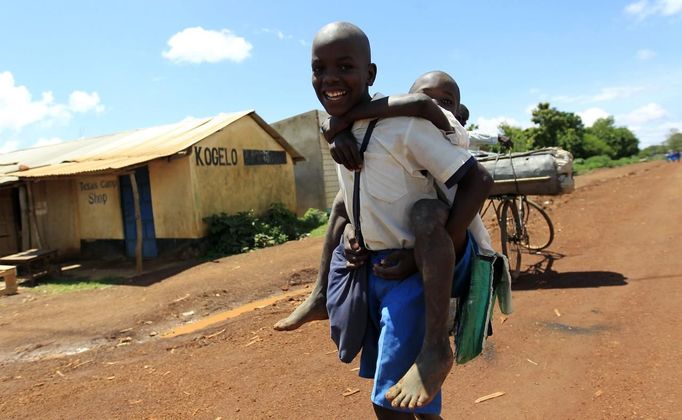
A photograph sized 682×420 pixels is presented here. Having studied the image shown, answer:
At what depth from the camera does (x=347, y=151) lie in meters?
1.46

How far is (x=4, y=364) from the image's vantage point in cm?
479

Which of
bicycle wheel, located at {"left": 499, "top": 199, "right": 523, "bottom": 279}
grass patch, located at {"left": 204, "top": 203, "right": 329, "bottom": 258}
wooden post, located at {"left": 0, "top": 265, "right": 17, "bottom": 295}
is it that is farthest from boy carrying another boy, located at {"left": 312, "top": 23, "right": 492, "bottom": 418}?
grass patch, located at {"left": 204, "top": 203, "right": 329, "bottom": 258}

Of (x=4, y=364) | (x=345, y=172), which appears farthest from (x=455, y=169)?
(x=4, y=364)

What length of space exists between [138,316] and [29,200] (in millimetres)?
7978

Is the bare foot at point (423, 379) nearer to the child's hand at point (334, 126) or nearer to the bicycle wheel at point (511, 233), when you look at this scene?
the child's hand at point (334, 126)

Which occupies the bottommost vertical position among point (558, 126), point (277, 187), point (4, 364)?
point (4, 364)

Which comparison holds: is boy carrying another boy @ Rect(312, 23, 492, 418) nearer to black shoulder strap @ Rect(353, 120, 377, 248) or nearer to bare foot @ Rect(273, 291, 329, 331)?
black shoulder strap @ Rect(353, 120, 377, 248)

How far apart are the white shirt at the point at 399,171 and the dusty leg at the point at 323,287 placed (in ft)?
0.98

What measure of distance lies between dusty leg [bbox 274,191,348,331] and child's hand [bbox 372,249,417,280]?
1.24 ft

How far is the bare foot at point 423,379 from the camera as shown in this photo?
4.14ft

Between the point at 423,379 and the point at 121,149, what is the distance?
42.0ft

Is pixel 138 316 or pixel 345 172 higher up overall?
pixel 345 172

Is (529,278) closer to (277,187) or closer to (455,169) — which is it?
(455,169)

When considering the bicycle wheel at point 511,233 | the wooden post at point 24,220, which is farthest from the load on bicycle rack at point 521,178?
the wooden post at point 24,220
